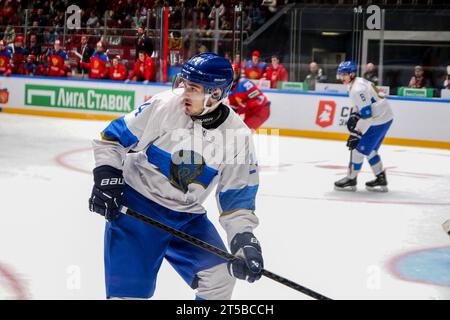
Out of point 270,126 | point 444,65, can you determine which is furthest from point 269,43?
point 444,65

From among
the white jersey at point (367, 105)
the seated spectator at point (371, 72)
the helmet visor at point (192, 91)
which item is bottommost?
the white jersey at point (367, 105)

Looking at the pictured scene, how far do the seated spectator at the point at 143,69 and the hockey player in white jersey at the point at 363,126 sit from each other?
5.72m

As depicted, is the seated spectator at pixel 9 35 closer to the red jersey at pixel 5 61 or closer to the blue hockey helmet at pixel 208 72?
the red jersey at pixel 5 61

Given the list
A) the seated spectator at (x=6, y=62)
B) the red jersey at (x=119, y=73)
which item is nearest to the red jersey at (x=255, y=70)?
the red jersey at (x=119, y=73)

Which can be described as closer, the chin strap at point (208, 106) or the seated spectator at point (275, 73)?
the chin strap at point (208, 106)

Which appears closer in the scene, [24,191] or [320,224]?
[320,224]

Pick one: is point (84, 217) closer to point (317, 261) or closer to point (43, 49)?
point (317, 261)

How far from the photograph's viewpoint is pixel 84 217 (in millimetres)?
5328

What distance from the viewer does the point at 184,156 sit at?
8.68 ft

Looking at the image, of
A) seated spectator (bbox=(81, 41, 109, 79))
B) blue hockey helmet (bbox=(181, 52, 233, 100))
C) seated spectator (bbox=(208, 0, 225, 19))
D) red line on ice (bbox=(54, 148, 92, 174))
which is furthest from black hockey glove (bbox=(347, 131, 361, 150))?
seated spectator (bbox=(81, 41, 109, 79))

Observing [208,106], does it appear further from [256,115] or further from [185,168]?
[256,115]

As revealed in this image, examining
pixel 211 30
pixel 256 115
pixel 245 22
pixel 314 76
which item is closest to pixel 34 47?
pixel 211 30

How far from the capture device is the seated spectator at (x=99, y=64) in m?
12.5
